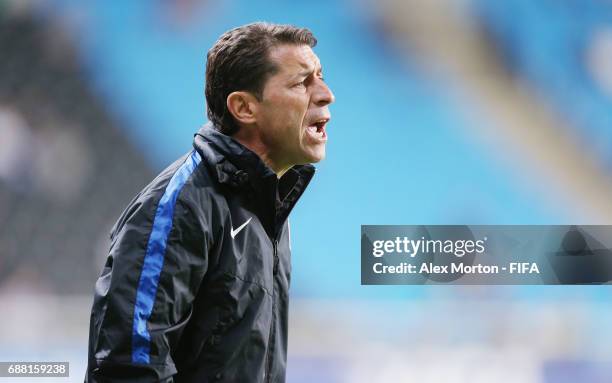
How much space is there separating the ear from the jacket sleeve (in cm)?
→ 27

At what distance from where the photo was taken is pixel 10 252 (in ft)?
10.7

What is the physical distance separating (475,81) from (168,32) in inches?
47.9

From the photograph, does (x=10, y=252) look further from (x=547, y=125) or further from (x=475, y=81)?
(x=547, y=125)

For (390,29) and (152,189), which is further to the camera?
(390,29)

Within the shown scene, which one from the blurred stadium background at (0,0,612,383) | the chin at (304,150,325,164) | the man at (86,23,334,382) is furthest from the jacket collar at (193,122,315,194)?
the blurred stadium background at (0,0,612,383)

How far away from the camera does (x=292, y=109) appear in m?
1.49

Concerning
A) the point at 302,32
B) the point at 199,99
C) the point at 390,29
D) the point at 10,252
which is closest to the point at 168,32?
the point at 199,99

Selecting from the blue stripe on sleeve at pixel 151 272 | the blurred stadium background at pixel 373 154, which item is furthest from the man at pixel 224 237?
the blurred stadium background at pixel 373 154

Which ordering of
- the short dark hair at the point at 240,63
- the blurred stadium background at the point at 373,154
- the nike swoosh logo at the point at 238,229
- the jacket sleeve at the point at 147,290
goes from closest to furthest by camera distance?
the jacket sleeve at the point at 147,290, the nike swoosh logo at the point at 238,229, the short dark hair at the point at 240,63, the blurred stadium background at the point at 373,154

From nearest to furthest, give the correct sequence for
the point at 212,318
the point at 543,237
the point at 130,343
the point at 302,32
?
the point at 130,343 → the point at 212,318 → the point at 302,32 → the point at 543,237

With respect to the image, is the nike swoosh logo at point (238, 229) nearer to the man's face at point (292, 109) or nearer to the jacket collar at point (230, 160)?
the jacket collar at point (230, 160)

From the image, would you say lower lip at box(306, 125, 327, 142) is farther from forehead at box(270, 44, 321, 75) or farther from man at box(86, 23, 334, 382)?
forehead at box(270, 44, 321, 75)

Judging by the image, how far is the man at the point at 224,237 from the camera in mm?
1176

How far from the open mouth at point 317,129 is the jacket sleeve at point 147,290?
0.34 meters
